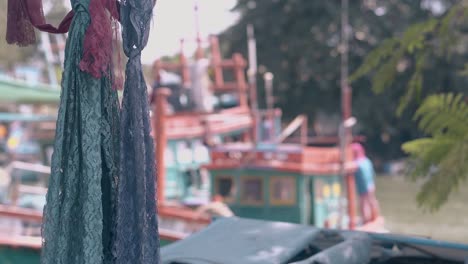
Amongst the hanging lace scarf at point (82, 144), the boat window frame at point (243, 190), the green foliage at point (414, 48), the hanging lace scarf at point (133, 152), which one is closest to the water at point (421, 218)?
the boat window frame at point (243, 190)

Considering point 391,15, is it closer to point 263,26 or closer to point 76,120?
point 263,26

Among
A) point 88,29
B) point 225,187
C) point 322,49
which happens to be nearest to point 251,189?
point 225,187

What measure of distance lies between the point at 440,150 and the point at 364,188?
29.2 feet

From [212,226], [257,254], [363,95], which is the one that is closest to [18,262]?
[212,226]

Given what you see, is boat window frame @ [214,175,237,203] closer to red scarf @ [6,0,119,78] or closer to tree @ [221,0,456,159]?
red scarf @ [6,0,119,78]

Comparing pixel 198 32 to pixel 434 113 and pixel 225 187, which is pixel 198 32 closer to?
pixel 225 187

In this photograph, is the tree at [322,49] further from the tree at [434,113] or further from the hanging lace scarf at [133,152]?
the hanging lace scarf at [133,152]

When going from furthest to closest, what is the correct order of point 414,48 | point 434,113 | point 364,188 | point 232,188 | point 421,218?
point 421,218
point 364,188
point 232,188
point 414,48
point 434,113

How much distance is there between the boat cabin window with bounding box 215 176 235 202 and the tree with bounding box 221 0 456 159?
14.6m

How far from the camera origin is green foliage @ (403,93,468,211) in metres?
3.06

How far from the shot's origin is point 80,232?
2.53 meters

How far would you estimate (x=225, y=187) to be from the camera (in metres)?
11.5

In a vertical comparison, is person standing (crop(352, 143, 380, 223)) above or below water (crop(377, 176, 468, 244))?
above

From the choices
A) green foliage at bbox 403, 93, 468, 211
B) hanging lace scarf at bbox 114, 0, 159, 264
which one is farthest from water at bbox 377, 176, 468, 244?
hanging lace scarf at bbox 114, 0, 159, 264
